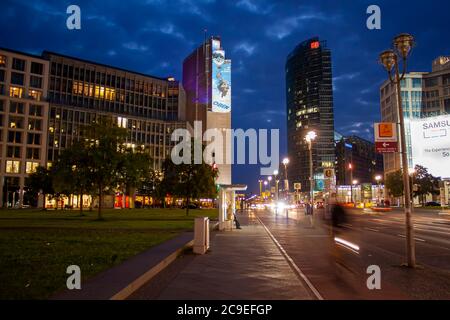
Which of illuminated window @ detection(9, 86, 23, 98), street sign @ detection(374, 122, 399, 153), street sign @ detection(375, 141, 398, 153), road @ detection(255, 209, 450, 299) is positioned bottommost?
road @ detection(255, 209, 450, 299)

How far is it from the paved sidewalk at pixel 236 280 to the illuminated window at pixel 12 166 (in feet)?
296

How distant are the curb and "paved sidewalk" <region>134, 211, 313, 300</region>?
0.20 metres

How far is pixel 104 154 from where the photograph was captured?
3900 cm

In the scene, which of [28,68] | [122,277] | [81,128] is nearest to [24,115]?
[28,68]

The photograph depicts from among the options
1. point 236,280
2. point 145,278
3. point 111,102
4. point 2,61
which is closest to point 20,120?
point 2,61

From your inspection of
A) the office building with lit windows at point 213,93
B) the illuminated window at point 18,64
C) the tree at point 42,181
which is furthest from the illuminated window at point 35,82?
the office building with lit windows at point 213,93

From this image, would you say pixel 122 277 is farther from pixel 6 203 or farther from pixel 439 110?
pixel 439 110

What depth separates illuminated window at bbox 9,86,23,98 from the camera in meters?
95.3

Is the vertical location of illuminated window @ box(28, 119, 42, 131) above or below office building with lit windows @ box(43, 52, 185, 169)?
below

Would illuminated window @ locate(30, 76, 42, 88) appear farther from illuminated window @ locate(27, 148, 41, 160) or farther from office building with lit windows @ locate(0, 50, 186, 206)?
illuminated window @ locate(27, 148, 41, 160)

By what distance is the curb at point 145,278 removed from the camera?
26.3 feet

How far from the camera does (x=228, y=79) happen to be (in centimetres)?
15425

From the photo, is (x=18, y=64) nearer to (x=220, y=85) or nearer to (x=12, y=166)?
(x=12, y=166)

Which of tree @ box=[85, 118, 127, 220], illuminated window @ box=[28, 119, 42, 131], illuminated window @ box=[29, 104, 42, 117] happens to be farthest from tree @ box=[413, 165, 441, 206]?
illuminated window @ box=[29, 104, 42, 117]
